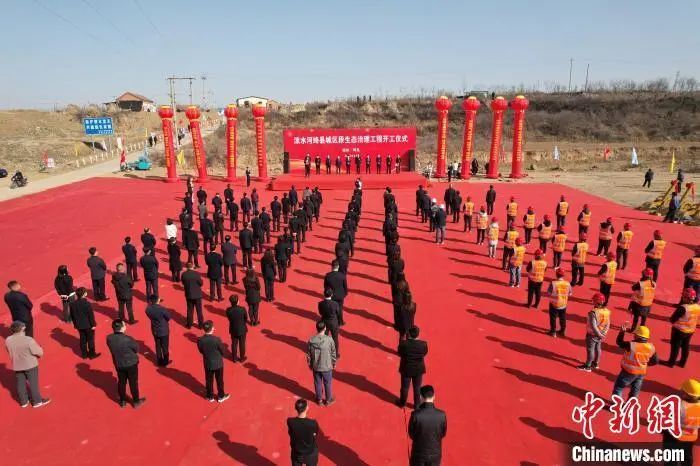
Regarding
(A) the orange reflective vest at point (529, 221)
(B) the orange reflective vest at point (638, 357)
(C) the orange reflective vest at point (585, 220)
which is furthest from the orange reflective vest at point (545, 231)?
(B) the orange reflective vest at point (638, 357)

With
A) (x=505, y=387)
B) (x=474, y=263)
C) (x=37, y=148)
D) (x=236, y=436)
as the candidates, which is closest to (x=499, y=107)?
(x=474, y=263)

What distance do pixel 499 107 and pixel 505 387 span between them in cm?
2435

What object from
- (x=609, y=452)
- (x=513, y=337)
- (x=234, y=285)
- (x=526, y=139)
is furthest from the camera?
(x=526, y=139)

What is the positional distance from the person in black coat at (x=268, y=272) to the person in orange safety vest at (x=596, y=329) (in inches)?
257

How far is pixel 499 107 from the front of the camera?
28.4 m

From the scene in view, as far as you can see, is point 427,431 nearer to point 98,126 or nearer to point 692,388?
point 692,388

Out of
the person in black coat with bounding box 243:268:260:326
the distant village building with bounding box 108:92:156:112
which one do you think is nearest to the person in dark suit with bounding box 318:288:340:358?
the person in black coat with bounding box 243:268:260:326

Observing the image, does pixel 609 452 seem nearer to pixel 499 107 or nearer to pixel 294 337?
pixel 294 337

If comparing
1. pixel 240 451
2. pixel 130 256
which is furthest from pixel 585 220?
pixel 130 256

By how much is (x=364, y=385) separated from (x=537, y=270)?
184 inches

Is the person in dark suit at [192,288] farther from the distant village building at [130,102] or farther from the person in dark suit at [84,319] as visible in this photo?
the distant village building at [130,102]

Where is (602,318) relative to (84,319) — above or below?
above

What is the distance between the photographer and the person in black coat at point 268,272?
10.5 meters

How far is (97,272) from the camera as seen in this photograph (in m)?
10.4
